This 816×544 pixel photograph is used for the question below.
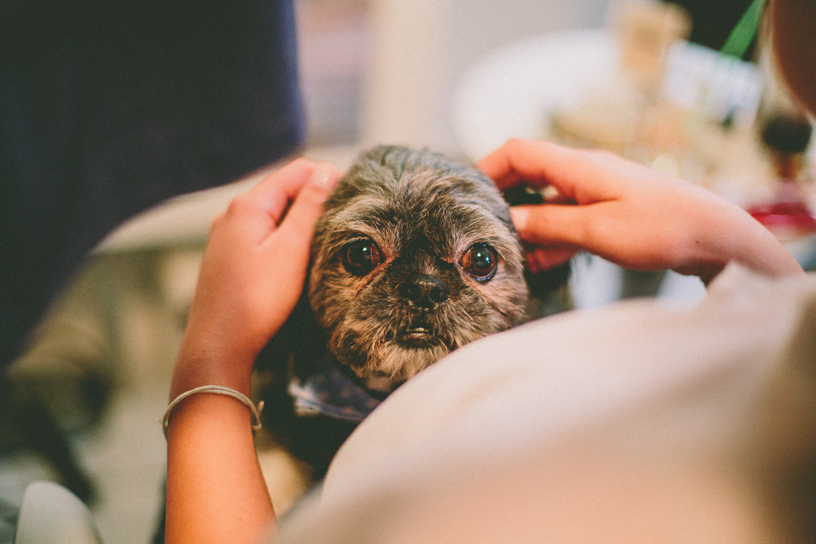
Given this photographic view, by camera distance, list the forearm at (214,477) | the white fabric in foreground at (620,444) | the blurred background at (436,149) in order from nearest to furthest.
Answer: the white fabric in foreground at (620,444), the forearm at (214,477), the blurred background at (436,149)

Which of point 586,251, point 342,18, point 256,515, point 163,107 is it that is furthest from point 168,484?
point 342,18

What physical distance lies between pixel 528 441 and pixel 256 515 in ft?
1.06

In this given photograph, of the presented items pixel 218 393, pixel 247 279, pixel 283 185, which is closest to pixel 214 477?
pixel 218 393

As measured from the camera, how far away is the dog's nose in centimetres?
50

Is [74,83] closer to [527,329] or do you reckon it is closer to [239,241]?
[239,241]

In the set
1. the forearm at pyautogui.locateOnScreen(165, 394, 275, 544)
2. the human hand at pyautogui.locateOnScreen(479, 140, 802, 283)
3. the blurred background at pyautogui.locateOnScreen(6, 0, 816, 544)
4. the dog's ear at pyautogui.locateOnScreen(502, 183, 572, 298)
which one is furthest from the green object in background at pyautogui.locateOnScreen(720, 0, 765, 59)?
the forearm at pyautogui.locateOnScreen(165, 394, 275, 544)

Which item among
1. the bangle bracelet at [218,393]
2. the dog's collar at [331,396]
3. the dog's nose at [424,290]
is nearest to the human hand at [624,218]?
the dog's nose at [424,290]

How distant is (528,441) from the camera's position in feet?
0.87

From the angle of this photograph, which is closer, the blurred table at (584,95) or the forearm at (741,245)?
the forearm at (741,245)

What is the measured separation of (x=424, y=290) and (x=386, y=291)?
0.05 meters

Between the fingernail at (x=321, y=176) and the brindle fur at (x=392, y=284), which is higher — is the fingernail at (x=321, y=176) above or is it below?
above

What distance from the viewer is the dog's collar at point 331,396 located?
57cm

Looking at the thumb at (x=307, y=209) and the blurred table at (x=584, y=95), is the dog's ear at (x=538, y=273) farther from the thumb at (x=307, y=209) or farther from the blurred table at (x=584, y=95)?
the blurred table at (x=584, y=95)

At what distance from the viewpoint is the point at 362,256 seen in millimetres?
543
